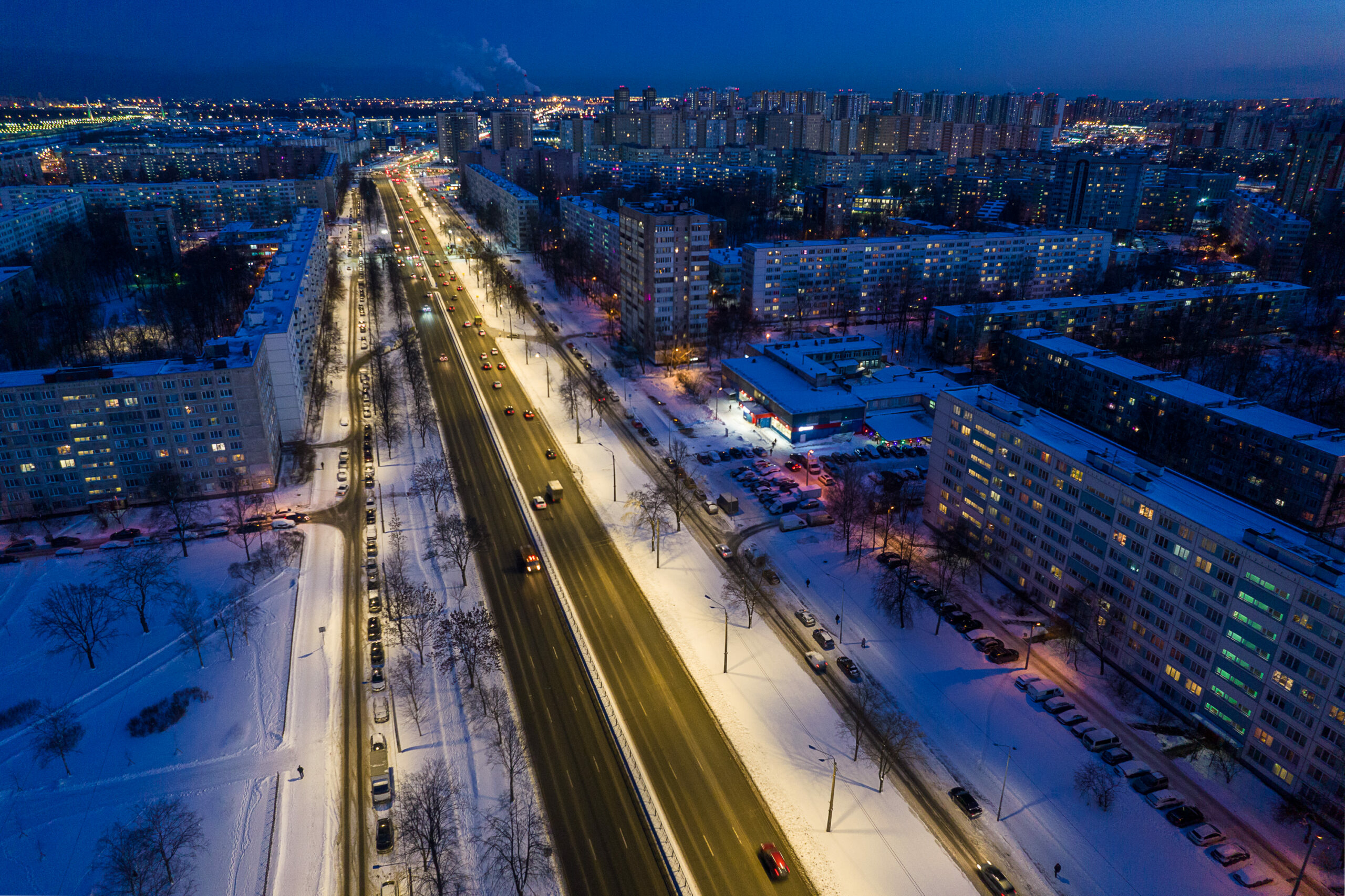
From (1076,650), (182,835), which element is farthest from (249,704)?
(1076,650)

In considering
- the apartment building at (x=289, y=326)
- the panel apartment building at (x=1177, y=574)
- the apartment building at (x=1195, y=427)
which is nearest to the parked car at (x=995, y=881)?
the panel apartment building at (x=1177, y=574)

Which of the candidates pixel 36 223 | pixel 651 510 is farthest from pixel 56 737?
pixel 36 223

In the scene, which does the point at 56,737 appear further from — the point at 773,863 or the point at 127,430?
the point at 773,863

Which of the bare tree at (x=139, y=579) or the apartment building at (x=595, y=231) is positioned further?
the apartment building at (x=595, y=231)

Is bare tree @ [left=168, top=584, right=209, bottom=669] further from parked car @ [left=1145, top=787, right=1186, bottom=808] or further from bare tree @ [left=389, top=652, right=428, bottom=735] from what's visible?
parked car @ [left=1145, top=787, right=1186, bottom=808]

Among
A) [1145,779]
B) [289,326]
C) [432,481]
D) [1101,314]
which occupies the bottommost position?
[1145,779]

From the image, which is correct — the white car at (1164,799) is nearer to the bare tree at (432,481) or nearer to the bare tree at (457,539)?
the bare tree at (457,539)

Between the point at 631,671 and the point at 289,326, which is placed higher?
the point at 289,326
